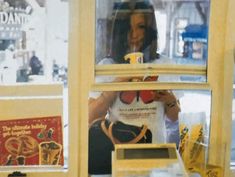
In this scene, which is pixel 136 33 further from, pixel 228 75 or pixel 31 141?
pixel 31 141

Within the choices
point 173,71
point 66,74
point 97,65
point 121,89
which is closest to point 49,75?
point 66,74

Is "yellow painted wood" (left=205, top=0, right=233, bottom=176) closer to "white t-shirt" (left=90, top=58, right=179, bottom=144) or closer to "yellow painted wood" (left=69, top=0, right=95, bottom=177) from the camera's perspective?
"white t-shirt" (left=90, top=58, right=179, bottom=144)

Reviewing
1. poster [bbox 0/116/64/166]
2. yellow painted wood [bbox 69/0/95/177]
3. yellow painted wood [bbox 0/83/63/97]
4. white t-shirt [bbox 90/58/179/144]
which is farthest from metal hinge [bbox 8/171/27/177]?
white t-shirt [bbox 90/58/179/144]

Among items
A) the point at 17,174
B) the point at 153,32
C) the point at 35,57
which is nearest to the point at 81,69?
the point at 35,57

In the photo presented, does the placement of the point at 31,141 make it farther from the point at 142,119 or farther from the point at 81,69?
the point at 142,119

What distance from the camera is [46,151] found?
1.90 m

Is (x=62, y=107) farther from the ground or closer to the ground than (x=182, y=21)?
closer to the ground

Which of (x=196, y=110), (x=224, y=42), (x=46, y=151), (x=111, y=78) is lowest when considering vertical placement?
(x=46, y=151)

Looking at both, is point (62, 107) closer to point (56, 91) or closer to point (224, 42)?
point (56, 91)

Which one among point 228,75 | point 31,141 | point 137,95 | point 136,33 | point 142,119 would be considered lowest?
point 31,141

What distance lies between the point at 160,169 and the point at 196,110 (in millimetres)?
508

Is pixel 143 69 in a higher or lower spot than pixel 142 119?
higher

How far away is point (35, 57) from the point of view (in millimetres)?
1846

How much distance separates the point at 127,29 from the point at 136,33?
1.9 inches
